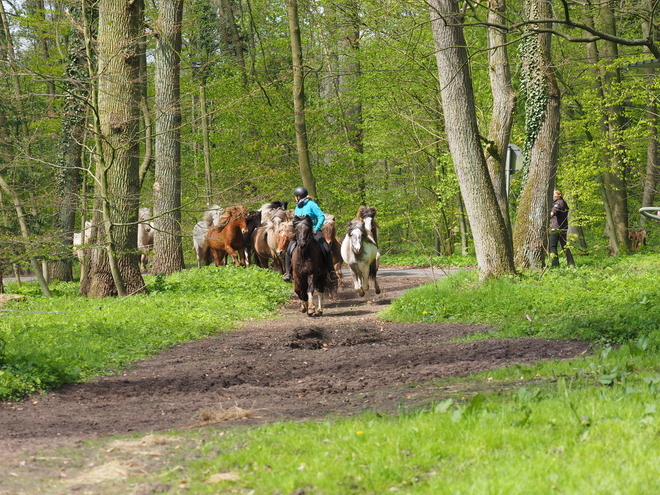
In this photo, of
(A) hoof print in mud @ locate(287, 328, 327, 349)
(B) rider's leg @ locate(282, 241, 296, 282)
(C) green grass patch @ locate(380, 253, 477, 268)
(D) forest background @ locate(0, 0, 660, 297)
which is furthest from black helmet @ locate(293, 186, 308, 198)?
(C) green grass patch @ locate(380, 253, 477, 268)

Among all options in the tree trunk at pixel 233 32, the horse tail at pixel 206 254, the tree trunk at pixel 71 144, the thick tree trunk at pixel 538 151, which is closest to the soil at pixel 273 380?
the tree trunk at pixel 71 144

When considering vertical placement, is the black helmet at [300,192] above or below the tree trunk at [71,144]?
below

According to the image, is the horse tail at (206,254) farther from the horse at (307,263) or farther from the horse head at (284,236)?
the horse at (307,263)

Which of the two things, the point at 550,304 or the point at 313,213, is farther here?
the point at 313,213

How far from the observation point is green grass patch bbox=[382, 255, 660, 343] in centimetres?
1088

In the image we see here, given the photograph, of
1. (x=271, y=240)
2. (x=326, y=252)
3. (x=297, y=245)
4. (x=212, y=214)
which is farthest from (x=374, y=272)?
(x=212, y=214)

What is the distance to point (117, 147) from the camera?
15016 mm

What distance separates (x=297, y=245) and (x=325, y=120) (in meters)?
16.7

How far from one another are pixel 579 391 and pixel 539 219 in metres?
12.0

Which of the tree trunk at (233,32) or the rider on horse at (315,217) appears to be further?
the tree trunk at (233,32)

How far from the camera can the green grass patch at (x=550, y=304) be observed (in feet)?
35.7

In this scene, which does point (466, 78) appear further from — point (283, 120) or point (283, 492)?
point (283, 120)

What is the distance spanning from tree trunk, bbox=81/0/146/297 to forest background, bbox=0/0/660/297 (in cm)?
5

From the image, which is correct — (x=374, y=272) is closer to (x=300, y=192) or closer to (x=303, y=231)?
(x=300, y=192)
